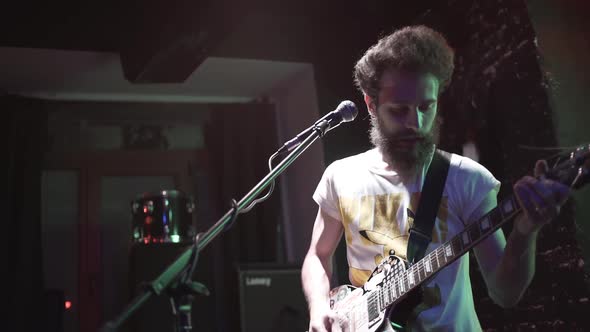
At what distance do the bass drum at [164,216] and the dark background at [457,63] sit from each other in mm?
1057

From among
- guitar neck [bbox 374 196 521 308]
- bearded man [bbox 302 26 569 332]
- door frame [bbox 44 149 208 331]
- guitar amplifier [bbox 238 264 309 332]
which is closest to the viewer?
guitar neck [bbox 374 196 521 308]

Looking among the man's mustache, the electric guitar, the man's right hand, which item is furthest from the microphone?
the man's right hand

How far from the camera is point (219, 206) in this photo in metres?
4.87

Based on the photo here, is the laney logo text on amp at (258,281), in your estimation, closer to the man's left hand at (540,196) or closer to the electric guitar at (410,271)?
the electric guitar at (410,271)

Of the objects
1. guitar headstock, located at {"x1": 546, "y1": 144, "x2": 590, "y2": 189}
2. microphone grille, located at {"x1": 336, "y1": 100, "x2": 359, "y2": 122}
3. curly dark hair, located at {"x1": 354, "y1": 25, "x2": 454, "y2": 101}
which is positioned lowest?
guitar headstock, located at {"x1": 546, "y1": 144, "x2": 590, "y2": 189}

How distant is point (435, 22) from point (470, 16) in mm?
297

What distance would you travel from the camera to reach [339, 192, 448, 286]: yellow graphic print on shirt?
5.82 feet

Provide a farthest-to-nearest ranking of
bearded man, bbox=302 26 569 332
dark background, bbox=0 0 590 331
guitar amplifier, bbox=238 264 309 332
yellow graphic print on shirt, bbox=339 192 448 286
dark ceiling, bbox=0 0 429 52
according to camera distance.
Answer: guitar amplifier, bbox=238 264 309 332
dark ceiling, bbox=0 0 429 52
dark background, bbox=0 0 590 331
yellow graphic print on shirt, bbox=339 192 448 286
bearded man, bbox=302 26 569 332

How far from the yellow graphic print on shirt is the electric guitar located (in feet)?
0.16

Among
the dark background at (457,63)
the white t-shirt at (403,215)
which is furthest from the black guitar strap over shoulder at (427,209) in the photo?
the dark background at (457,63)

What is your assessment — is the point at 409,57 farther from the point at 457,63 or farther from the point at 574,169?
the point at 457,63

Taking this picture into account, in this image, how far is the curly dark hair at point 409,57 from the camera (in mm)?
1934

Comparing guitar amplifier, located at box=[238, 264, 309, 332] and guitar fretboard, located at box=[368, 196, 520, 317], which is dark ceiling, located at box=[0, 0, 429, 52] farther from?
guitar fretboard, located at box=[368, 196, 520, 317]

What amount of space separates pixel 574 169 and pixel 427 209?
0.54 m
